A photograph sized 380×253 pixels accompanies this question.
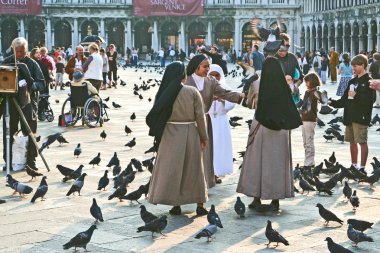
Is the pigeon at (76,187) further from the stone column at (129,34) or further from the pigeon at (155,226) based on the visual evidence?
the stone column at (129,34)

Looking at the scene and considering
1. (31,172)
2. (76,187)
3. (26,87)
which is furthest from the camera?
(26,87)

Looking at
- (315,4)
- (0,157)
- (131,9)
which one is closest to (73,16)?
(131,9)

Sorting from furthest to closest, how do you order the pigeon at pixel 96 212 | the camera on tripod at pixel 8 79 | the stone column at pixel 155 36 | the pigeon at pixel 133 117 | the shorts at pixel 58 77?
1. the stone column at pixel 155 36
2. the shorts at pixel 58 77
3. the pigeon at pixel 133 117
4. the camera on tripod at pixel 8 79
5. the pigeon at pixel 96 212

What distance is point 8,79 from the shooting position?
10.1 meters

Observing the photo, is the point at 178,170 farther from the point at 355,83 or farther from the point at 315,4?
the point at 315,4

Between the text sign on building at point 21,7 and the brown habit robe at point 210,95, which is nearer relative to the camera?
the brown habit robe at point 210,95

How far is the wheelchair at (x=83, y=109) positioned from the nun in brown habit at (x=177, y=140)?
26.7 ft

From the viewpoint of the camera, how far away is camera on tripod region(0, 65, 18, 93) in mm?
10091

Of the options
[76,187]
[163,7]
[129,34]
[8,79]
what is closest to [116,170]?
[76,187]

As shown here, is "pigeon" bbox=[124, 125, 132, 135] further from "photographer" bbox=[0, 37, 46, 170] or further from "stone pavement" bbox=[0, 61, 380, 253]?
"photographer" bbox=[0, 37, 46, 170]

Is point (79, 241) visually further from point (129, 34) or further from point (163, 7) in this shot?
point (129, 34)

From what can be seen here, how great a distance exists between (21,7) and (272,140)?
59.3 metres

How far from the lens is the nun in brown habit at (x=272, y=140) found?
27.2ft

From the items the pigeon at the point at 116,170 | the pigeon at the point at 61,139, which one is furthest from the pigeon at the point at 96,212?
the pigeon at the point at 61,139
